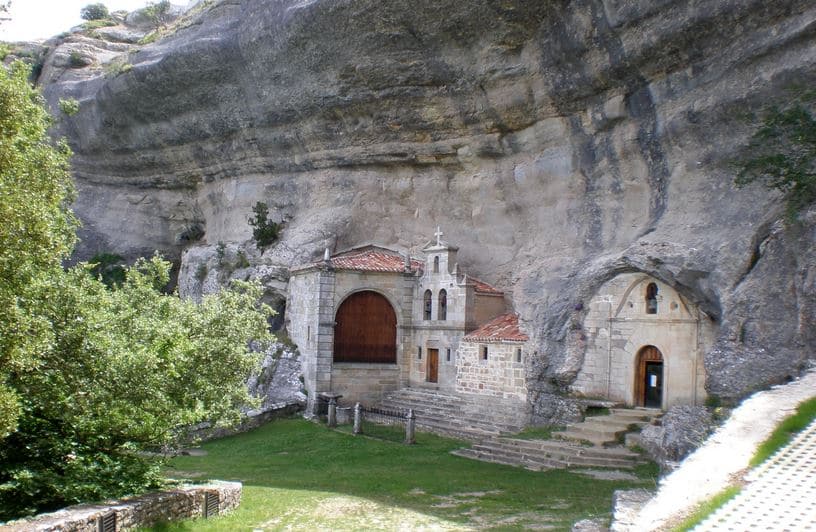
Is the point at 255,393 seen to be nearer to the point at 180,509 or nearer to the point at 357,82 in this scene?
the point at 357,82

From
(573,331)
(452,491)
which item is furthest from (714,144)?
(452,491)

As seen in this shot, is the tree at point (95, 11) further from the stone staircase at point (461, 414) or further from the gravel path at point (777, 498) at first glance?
the gravel path at point (777, 498)

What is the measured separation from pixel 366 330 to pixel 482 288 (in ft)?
16.3

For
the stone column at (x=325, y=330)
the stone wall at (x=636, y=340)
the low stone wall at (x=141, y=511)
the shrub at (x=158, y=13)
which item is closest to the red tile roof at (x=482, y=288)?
the stone column at (x=325, y=330)

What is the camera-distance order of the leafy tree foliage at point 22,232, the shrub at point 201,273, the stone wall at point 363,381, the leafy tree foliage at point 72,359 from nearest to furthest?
1. the leafy tree foliage at point 22,232
2. the leafy tree foliage at point 72,359
3. the stone wall at point 363,381
4. the shrub at point 201,273

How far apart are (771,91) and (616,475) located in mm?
10582

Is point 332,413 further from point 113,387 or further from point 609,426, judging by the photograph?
point 113,387

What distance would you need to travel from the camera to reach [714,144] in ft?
67.7

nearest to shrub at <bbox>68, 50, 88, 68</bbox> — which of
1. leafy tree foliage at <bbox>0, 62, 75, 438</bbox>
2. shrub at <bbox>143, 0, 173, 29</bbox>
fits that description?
shrub at <bbox>143, 0, 173, 29</bbox>

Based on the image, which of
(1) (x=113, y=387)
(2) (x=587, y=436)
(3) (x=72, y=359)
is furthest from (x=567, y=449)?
(3) (x=72, y=359)

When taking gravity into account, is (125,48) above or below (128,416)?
above

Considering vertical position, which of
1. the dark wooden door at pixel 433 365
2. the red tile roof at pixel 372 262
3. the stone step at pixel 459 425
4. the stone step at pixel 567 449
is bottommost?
the stone step at pixel 459 425

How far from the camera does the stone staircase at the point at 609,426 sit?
19922 millimetres

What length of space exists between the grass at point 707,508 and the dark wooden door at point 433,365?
19.6 meters
